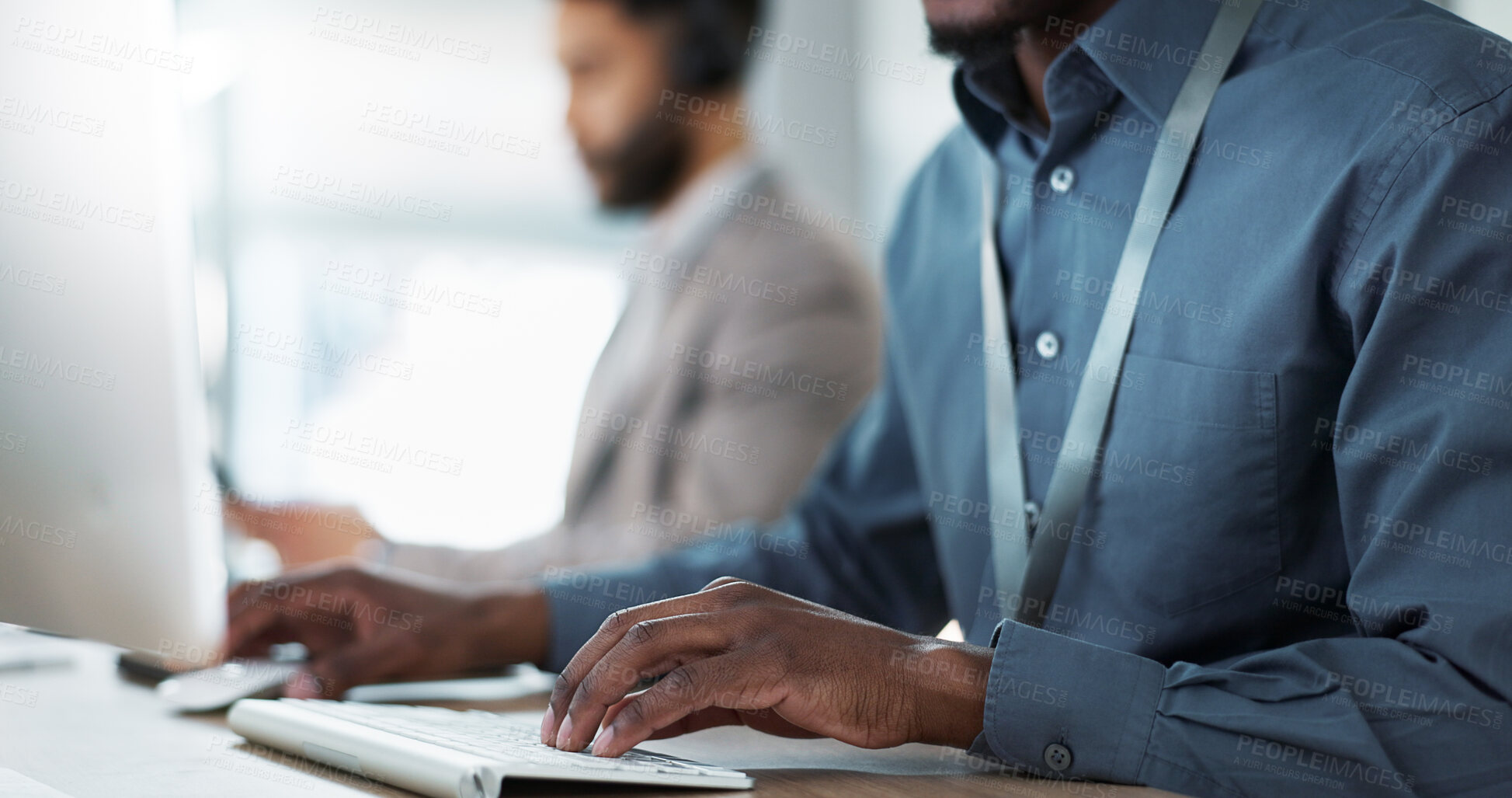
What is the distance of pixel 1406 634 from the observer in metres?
0.71

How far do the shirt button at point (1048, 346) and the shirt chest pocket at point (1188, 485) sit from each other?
10cm

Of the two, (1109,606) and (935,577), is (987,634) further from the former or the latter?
(935,577)

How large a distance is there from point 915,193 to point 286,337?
303cm

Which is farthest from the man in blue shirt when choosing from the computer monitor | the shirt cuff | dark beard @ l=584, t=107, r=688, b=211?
dark beard @ l=584, t=107, r=688, b=211

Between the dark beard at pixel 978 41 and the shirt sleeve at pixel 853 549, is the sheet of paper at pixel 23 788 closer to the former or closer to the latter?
the shirt sleeve at pixel 853 549

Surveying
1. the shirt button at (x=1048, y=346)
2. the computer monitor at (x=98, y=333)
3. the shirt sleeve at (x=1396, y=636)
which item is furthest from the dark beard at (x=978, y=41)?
the computer monitor at (x=98, y=333)

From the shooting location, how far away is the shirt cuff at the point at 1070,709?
72cm

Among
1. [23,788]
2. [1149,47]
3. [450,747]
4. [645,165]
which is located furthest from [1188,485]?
[645,165]

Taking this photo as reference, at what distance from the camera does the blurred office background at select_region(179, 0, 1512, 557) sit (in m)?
3.66

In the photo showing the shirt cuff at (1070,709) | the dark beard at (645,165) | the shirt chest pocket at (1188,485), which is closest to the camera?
the shirt cuff at (1070,709)

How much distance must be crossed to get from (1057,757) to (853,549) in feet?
1.91

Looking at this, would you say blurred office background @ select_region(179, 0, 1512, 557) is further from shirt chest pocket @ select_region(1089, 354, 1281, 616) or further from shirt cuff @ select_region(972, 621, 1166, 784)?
shirt cuff @ select_region(972, 621, 1166, 784)

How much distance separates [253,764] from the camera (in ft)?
2.40

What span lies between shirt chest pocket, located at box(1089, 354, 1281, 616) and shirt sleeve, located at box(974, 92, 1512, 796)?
0.09 metres
